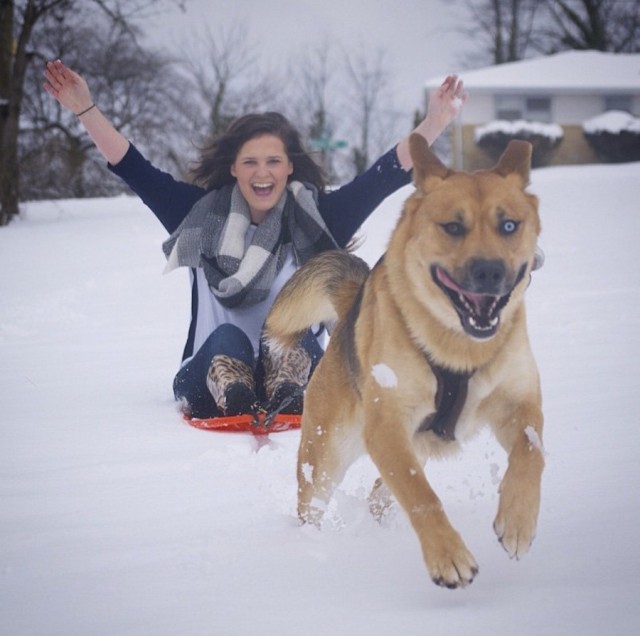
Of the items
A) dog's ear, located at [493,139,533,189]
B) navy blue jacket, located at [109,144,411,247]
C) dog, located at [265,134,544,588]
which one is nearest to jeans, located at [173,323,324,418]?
navy blue jacket, located at [109,144,411,247]

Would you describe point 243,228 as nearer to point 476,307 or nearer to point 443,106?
point 443,106

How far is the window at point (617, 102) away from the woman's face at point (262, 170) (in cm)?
2855

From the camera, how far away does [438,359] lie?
2.88 meters

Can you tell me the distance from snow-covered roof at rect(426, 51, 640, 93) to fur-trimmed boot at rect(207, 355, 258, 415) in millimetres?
26034

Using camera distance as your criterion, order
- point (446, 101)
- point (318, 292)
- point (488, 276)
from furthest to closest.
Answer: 1. point (446, 101)
2. point (318, 292)
3. point (488, 276)

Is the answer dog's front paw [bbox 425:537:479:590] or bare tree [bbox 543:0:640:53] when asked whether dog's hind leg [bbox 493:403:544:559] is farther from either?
bare tree [bbox 543:0:640:53]

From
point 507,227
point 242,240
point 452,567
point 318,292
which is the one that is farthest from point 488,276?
point 242,240

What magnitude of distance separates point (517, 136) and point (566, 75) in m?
5.78

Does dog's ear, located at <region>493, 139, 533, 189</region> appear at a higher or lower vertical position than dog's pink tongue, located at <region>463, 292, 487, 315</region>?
higher

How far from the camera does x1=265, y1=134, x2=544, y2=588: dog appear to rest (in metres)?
2.70

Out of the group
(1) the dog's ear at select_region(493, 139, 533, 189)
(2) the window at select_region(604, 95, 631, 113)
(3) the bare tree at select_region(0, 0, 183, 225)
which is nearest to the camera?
(1) the dog's ear at select_region(493, 139, 533, 189)

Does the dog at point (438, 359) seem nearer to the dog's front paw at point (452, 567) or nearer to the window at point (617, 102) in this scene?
the dog's front paw at point (452, 567)

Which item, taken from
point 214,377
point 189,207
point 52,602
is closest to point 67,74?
point 189,207

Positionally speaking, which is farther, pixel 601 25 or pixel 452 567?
pixel 601 25
